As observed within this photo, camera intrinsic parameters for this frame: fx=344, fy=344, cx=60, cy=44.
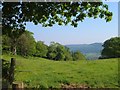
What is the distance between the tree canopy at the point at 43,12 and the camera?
475 inches

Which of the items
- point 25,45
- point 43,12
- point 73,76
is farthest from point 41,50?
point 43,12

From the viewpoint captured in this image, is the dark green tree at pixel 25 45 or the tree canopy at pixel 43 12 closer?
the tree canopy at pixel 43 12

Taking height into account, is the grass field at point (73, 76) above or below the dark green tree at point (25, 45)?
below

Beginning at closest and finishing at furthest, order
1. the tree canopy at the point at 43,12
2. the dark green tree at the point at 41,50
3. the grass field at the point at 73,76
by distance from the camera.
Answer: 1. the tree canopy at the point at 43,12
2. the grass field at the point at 73,76
3. the dark green tree at the point at 41,50

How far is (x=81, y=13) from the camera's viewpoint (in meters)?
12.6

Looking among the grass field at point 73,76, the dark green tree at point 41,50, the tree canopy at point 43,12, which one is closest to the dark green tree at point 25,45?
the dark green tree at point 41,50

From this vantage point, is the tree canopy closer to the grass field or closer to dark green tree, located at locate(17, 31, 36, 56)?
the grass field

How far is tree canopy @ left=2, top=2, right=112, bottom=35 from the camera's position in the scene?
12062 mm

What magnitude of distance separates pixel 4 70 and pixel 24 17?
85.6 inches

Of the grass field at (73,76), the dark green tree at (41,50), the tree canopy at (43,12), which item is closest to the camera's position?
the tree canopy at (43,12)

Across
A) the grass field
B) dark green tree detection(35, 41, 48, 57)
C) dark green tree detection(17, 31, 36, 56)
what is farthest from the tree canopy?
dark green tree detection(35, 41, 48, 57)

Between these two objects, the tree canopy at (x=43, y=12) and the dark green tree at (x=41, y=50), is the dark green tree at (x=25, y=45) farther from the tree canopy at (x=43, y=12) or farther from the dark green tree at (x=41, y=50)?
the tree canopy at (x=43, y=12)

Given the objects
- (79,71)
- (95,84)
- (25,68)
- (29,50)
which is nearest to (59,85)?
(95,84)

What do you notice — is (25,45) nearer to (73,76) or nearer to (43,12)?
(73,76)
